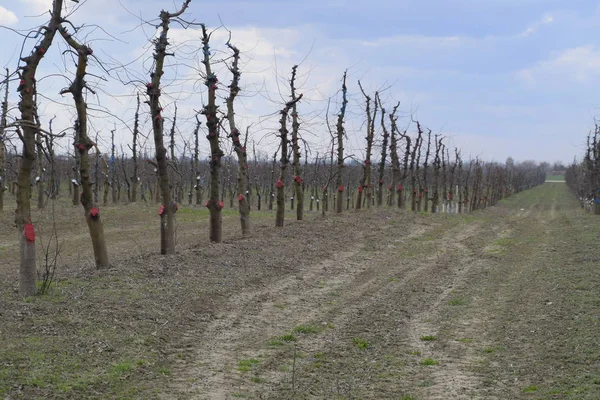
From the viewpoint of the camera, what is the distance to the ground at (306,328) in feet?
19.6

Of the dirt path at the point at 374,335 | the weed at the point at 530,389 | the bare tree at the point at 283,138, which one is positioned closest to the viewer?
the weed at the point at 530,389

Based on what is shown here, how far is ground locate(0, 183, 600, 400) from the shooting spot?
5.98 meters

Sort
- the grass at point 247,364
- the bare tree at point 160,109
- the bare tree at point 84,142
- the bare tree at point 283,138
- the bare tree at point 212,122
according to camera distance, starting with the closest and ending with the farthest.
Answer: the grass at point 247,364
the bare tree at point 84,142
the bare tree at point 160,109
the bare tree at point 212,122
the bare tree at point 283,138

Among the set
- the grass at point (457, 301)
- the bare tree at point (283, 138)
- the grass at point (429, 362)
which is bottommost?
the grass at point (429, 362)

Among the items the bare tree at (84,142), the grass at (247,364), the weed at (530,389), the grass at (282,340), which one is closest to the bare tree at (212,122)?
the bare tree at (84,142)

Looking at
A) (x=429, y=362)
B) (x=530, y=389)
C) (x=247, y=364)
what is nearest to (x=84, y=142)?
(x=247, y=364)

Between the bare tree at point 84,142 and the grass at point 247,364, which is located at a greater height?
the bare tree at point 84,142

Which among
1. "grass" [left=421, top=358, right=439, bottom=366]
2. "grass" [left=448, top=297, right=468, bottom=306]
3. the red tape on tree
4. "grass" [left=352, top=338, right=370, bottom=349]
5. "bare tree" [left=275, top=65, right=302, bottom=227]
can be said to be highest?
"bare tree" [left=275, top=65, right=302, bottom=227]

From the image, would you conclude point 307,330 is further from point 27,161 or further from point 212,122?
point 212,122

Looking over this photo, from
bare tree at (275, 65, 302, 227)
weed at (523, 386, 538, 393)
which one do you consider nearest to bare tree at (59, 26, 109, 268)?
weed at (523, 386, 538, 393)

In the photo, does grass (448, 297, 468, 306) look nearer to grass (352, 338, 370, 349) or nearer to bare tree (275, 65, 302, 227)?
grass (352, 338, 370, 349)

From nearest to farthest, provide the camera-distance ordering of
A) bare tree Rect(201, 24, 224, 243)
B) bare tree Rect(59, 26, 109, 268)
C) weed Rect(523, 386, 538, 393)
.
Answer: weed Rect(523, 386, 538, 393) → bare tree Rect(59, 26, 109, 268) → bare tree Rect(201, 24, 224, 243)

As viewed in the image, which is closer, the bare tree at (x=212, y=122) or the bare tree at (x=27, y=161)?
the bare tree at (x=27, y=161)

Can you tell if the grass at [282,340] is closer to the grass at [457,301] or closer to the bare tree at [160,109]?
the grass at [457,301]
